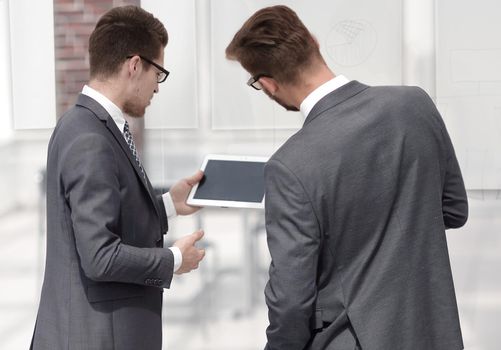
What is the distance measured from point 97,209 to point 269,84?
51 cm

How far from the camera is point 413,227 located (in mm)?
1678

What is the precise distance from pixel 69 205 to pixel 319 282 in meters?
0.68

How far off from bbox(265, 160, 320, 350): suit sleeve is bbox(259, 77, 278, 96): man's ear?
0.23 metres

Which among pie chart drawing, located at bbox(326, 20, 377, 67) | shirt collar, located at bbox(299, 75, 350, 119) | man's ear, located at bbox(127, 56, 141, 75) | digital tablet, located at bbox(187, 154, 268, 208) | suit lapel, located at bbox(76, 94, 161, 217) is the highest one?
pie chart drawing, located at bbox(326, 20, 377, 67)

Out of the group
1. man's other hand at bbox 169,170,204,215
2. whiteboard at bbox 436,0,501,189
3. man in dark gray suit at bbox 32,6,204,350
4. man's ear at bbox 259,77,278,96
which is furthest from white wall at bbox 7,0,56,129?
man's ear at bbox 259,77,278,96

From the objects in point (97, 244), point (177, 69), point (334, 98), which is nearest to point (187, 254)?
point (97, 244)

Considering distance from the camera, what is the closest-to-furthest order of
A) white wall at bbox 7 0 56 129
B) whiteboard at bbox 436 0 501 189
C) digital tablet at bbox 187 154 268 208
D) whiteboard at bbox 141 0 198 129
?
digital tablet at bbox 187 154 268 208 → whiteboard at bbox 436 0 501 189 → whiteboard at bbox 141 0 198 129 → white wall at bbox 7 0 56 129

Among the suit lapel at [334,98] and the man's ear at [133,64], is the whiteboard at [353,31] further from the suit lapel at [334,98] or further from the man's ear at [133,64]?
the suit lapel at [334,98]

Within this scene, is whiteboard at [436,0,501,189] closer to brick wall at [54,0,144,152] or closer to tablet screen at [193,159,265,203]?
tablet screen at [193,159,265,203]

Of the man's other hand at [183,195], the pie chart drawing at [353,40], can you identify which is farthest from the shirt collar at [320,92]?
the pie chart drawing at [353,40]

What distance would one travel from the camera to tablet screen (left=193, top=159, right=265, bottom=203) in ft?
8.01

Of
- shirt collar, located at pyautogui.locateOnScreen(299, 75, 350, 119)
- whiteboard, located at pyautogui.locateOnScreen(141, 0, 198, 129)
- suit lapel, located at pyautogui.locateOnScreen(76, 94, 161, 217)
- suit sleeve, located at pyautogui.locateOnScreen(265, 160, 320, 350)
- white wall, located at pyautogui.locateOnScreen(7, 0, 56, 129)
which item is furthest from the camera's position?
white wall, located at pyautogui.locateOnScreen(7, 0, 56, 129)

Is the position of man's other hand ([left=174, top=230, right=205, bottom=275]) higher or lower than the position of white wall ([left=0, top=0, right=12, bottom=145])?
lower

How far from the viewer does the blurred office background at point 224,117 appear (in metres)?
3.13
